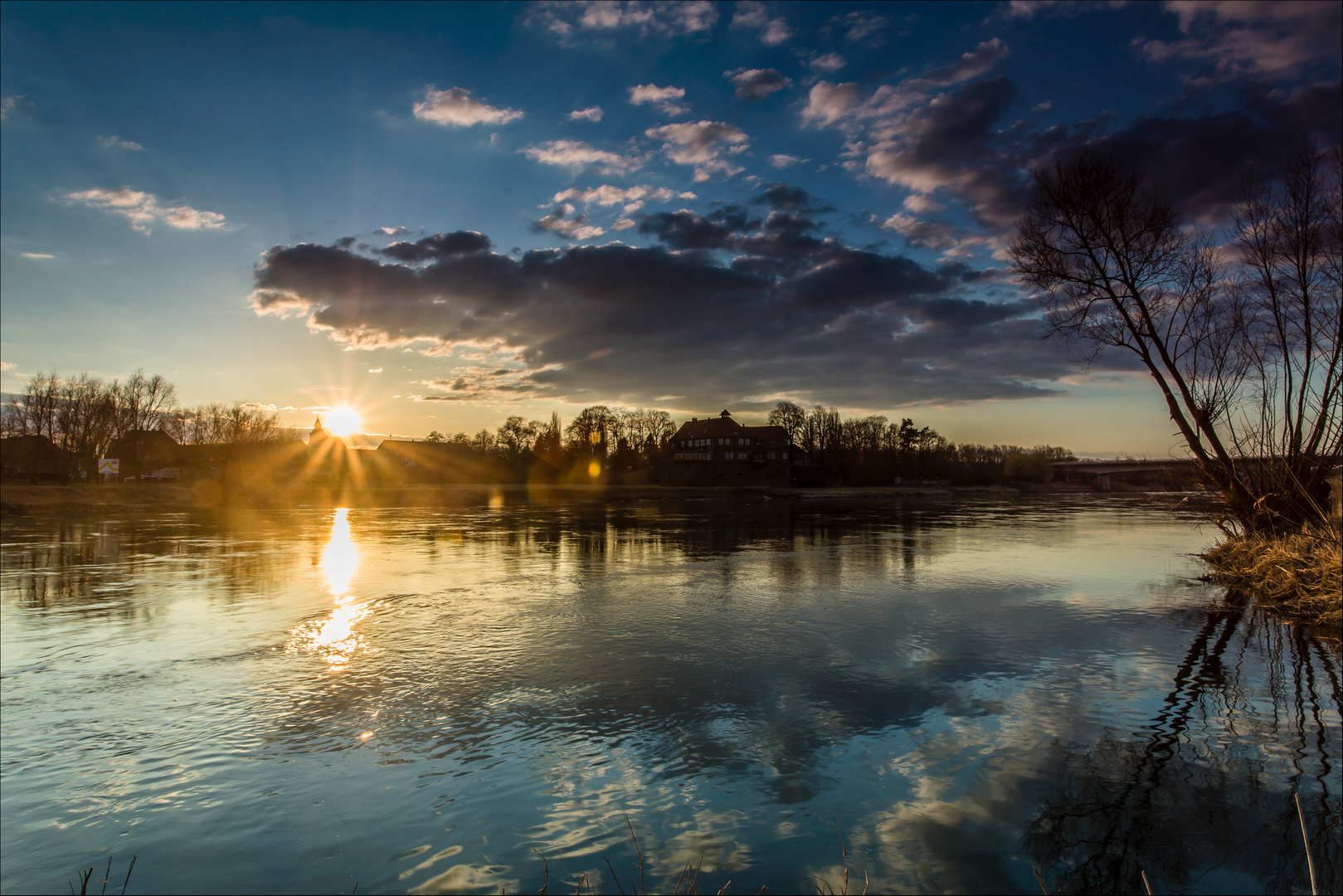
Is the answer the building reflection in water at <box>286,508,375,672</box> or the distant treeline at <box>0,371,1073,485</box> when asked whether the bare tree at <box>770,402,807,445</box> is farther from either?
the building reflection in water at <box>286,508,375,672</box>

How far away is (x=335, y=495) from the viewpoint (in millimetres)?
68250

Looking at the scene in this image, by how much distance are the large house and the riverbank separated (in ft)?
33.8

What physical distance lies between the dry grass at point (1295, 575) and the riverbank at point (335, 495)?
5166cm

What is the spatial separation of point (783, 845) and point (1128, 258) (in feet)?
61.1

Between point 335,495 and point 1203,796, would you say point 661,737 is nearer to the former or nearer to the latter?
point 1203,796

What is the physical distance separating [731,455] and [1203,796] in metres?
125

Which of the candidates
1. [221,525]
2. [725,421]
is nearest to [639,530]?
[221,525]

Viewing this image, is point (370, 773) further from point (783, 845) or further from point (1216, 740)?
point (1216, 740)

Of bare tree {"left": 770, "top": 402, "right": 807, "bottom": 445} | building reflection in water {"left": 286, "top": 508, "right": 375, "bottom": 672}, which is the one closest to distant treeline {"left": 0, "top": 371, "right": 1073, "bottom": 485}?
bare tree {"left": 770, "top": 402, "right": 807, "bottom": 445}

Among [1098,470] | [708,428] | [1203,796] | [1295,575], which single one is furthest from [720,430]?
[1203,796]

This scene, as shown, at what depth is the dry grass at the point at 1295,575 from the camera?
41.1ft

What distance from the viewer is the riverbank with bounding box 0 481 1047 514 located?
47062 millimetres

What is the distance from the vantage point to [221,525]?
3578 centimetres

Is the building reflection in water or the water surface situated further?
the building reflection in water
